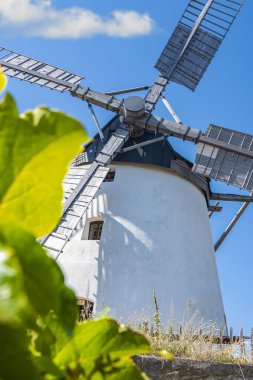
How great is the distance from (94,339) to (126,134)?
14.3m

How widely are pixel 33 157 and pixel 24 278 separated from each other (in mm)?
142

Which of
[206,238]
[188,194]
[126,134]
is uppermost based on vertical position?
[126,134]

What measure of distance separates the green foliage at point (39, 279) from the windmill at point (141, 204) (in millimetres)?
10898

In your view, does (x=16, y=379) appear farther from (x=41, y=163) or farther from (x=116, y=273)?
(x=116, y=273)

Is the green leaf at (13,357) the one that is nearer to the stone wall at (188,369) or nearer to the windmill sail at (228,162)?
the stone wall at (188,369)

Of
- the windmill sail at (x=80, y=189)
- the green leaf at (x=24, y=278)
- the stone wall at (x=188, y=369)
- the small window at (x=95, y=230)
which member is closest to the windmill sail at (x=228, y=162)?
the windmill sail at (x=80, y=189)

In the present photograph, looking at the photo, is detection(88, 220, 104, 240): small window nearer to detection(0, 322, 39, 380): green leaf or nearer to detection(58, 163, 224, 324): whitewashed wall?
detection(58, 163, 224, 324): whitewashed wall

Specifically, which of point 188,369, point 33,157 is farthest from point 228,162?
point 33,157

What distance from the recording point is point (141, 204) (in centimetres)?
1364

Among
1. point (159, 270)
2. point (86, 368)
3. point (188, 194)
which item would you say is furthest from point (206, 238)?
point (86, 368)

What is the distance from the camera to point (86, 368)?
0.58 metres

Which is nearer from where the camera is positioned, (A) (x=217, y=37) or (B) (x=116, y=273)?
(B) (x=116, y=273)

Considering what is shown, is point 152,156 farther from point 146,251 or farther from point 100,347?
point 100,347

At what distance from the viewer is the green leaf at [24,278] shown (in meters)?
0.36
